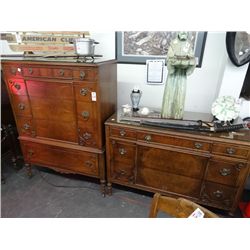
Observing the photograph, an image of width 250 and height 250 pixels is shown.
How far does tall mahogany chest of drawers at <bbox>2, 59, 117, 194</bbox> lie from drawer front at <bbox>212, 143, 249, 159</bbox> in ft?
3.06

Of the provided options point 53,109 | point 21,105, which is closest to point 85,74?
point 53,109

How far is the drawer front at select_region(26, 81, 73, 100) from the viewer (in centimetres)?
147

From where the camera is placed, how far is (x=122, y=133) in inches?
59.6

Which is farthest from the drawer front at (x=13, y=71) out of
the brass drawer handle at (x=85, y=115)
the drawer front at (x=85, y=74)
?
the brass drawer handle at (x=85, y=115)

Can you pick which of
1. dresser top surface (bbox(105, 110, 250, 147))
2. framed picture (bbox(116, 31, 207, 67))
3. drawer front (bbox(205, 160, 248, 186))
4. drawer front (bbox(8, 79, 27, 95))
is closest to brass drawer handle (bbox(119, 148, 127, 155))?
dresser top surface (bbox(105, 110, 250, 147))

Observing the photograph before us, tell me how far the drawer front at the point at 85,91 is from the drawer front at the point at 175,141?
511mm

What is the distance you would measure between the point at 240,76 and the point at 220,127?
0.47 m

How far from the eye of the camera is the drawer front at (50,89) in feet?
4.83

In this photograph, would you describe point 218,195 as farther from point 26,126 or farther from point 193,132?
point 26,126

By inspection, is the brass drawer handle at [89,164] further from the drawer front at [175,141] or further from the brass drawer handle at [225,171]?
the brass drawer handle at [225,171]

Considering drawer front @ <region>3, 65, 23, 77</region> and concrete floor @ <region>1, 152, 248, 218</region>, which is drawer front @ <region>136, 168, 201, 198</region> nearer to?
concrete floor @ <region>1, 152, 248, 218</region>
